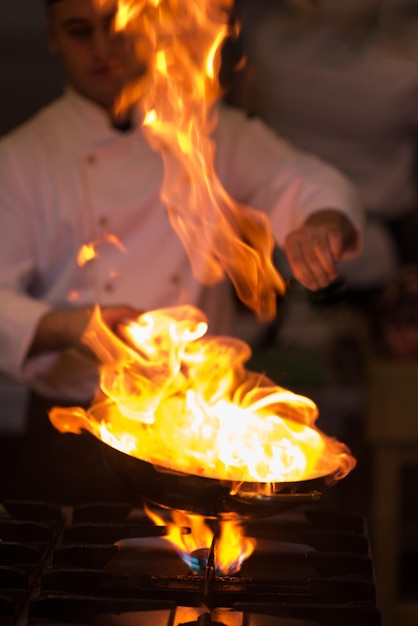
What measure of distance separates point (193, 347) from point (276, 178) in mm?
479

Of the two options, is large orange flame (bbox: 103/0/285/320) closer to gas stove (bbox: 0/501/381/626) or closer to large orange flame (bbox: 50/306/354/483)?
large orange flame (bbox: 50/306/354/483)

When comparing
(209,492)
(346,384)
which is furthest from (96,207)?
(346,384)

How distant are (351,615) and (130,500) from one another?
0.70m

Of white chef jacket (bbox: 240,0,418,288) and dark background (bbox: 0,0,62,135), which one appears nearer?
white chef jacket (bbox: 240,0,418,288)

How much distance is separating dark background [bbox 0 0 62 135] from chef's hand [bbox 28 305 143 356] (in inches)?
54.1

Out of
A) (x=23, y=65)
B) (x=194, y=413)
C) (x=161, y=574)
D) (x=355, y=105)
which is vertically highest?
(x=23, y=65)

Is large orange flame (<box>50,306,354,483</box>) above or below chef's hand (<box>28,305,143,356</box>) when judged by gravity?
below

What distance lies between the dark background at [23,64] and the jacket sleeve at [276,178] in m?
1.00

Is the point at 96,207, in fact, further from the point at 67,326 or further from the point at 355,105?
the point at 355,105

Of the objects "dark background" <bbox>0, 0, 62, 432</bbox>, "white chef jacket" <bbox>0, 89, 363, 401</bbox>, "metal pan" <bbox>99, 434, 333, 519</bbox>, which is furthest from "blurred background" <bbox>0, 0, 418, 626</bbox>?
"metal pan" <bbox>99, 434, 333, 519</bbox>

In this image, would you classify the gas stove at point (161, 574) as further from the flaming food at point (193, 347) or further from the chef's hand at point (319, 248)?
the chef's hand at point (319, 248)

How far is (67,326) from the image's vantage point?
1.68 metres

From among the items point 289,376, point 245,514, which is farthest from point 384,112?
point 245,514

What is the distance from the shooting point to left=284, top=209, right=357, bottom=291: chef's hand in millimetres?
1604
